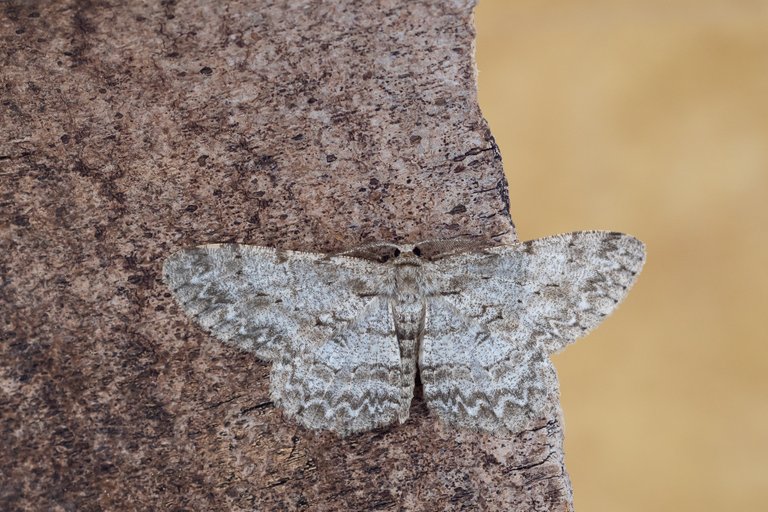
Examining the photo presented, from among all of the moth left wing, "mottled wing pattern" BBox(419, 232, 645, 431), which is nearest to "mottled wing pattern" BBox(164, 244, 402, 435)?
the moth left wing

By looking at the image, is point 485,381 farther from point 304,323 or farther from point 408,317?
point 304,323

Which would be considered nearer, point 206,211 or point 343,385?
point 343,385

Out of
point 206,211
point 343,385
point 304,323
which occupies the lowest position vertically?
point 343,385

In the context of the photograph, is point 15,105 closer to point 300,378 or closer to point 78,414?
point 78,414

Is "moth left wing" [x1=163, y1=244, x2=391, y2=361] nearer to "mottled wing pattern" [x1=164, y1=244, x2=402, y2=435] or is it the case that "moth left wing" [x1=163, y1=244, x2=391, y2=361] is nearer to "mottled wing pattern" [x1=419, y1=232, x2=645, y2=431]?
"mottled wing pattern" [x1=164, y1=244, x2=402, y2=435]

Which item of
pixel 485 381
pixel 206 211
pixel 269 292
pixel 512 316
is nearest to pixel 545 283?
pixel 512 316

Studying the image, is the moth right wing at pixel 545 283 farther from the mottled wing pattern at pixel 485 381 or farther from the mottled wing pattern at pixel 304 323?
the mottled wing pattern at pixel 304 323

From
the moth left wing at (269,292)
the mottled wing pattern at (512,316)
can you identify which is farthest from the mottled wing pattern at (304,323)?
the mottled wing pattern at (512,316)

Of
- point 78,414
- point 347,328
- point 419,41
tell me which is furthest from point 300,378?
point 419,41
